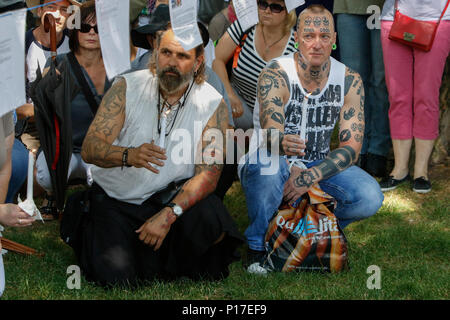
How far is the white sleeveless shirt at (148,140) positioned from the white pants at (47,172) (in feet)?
3.32

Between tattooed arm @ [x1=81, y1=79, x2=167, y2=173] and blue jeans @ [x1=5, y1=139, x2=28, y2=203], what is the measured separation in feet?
3.27

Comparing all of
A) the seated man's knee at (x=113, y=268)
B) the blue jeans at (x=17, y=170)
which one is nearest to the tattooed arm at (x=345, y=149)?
the seated man's knee at (x=113, y=268)

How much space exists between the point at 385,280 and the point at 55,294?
1900 mm

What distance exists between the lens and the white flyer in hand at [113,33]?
11.6 ft

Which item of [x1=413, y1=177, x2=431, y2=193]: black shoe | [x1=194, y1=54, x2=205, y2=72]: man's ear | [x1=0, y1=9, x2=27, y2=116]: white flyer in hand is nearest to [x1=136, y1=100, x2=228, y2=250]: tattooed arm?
[x1=194, y1=54, x2=205, y2=72]: man's ear

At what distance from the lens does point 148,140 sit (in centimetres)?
427

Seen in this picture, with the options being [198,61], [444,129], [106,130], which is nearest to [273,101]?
[198,61]

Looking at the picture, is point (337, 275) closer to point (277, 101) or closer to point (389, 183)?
point (277, 101)

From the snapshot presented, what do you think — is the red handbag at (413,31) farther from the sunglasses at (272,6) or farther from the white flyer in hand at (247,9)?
the white flyer in hand at (247,9)

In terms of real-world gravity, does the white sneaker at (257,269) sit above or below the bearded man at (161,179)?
below

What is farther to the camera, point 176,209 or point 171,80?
point 171,80

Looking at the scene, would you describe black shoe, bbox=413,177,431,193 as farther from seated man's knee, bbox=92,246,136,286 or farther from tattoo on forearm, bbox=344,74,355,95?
seated man's knee, bbox=92,246,136,286

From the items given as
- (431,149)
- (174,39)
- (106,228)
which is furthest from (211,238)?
(431,149)

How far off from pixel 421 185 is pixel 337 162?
176 cm
